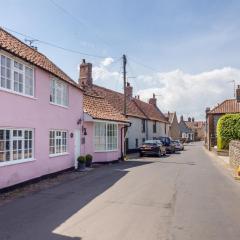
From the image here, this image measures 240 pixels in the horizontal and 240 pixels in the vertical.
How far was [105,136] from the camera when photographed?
27.9 m

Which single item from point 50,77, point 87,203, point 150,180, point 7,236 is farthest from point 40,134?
point 7,236

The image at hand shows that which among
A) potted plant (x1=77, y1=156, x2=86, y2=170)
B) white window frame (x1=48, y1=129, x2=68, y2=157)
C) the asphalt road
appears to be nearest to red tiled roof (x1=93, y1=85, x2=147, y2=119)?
potted plant (x1=77, y1=156, x2=86, y2=170)

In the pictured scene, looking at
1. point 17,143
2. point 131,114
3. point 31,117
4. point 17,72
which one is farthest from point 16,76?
point 131,114

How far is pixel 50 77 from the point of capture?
18844 mm

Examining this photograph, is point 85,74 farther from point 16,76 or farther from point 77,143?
point 16,76

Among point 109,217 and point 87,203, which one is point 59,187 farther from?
point 109,217

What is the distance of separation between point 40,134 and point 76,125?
6069 millimetres

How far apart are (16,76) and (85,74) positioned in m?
22.3

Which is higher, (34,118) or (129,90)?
(129,90)

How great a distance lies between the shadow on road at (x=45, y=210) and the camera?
8.05 m

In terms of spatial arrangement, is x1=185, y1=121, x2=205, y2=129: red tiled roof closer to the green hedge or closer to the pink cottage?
the green hedge

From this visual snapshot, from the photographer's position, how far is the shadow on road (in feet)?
26.4

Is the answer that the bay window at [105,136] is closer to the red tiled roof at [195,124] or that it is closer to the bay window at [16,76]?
the bay window at [16,76]

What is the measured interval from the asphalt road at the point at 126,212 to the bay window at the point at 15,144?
1.99 metres
